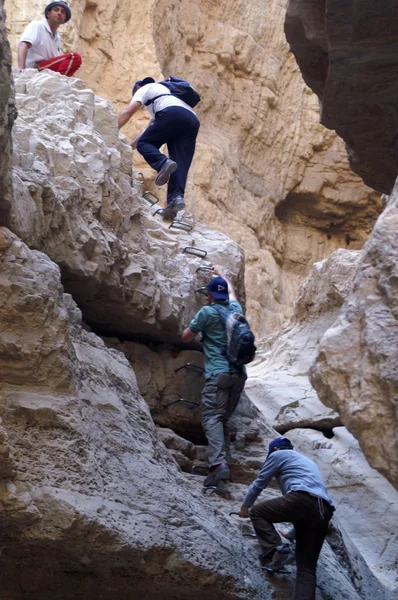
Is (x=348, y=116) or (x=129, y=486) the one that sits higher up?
(x=348, y=116)

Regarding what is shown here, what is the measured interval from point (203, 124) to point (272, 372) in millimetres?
7592

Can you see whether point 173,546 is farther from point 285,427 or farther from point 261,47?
point 261,47

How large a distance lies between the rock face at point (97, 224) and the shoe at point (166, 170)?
1.08 ft

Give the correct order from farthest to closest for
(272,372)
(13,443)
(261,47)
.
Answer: (261,47), (272,372), (13,443)

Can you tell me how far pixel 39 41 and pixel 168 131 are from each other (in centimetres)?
159

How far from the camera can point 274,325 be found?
57.5 feet

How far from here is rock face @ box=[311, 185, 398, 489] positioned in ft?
16.7

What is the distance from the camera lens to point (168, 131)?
32.1 feet

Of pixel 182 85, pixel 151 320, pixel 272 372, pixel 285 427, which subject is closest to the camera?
pixel 151 320

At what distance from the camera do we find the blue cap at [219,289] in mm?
8102

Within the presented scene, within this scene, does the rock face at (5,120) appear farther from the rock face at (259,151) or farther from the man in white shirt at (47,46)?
the rock face at (259,151)

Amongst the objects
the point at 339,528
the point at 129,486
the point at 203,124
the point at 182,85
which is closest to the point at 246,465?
the point at 339,528

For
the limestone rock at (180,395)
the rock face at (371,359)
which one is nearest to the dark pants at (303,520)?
the rock face at (371,359)

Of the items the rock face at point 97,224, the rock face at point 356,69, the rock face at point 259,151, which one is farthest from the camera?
the rock face at point 259,151
